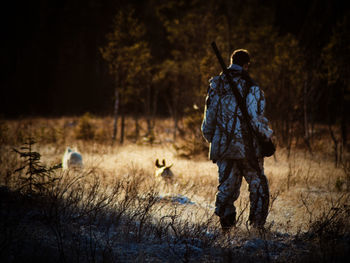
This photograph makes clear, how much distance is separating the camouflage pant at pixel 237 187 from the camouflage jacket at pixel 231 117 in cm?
16

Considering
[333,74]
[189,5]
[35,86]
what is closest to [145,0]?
[189,5]

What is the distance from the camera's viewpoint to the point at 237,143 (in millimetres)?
3096

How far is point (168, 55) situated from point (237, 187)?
879 inches

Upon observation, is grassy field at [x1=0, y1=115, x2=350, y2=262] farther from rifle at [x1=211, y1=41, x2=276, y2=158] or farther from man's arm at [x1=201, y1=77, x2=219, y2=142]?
man's arm at [x1=201, y1=77, x2=219, y2=142]

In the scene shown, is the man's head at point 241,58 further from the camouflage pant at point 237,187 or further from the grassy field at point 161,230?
the grassy field at point 161,230

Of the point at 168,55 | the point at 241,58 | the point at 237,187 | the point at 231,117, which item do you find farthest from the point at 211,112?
the point at 168,55

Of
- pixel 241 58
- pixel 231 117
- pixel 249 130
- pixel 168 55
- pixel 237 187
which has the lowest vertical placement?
pixel 237 187

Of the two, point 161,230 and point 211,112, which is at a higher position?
point 211,112

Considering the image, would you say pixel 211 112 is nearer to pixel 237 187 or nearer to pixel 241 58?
pixel 241 58

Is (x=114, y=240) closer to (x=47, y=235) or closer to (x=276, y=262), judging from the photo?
Result: (x=47, y=235)

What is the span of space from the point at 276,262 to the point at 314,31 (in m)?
11.2

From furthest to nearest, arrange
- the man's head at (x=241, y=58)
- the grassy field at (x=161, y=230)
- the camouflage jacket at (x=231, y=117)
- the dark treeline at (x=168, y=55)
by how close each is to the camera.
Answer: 1. the dark treeline at (x=168, y=55)
2. the man's head at (x=241, y=58)
3. the camouflage jacket at (x=231, y=117)
4. the grassy field at (x=161, y=230)

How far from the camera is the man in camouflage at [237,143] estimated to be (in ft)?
10.3

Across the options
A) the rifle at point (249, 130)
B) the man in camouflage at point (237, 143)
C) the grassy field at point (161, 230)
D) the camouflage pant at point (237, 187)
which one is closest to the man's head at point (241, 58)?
the man in camouflage at point (237, 143)
